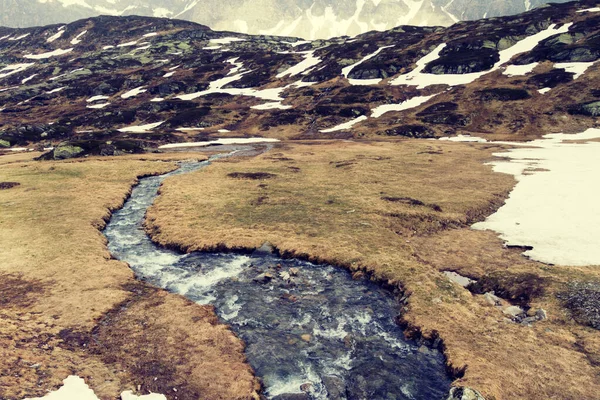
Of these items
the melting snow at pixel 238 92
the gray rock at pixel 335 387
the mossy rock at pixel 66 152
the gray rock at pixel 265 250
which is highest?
the melting snow at pixel 238 92

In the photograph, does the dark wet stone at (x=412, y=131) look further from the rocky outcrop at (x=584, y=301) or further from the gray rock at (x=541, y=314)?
the gray rock at (x=541, y=314)

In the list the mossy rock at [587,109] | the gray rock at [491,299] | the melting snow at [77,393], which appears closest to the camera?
the melting snow at [77,393]

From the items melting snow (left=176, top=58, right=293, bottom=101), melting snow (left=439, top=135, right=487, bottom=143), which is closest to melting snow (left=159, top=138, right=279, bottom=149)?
melting snow (left=176, top=58, right=293, bottom=101)

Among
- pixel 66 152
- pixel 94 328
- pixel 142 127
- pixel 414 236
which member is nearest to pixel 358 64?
pixel 142 127

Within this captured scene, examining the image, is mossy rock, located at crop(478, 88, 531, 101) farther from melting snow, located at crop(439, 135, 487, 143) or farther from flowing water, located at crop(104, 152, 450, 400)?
flowing water, located at crop(104, 152, 450, 400)

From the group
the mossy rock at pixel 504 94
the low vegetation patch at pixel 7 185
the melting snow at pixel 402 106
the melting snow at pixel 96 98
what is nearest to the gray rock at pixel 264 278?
the low vegetation patch at pixel 7 185

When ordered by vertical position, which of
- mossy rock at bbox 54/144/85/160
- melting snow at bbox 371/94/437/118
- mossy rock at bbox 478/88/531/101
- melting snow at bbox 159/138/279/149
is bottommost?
melting snow at bbox 159/138/279/149

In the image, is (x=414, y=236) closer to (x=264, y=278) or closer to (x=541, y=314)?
(x=541, y=314)
